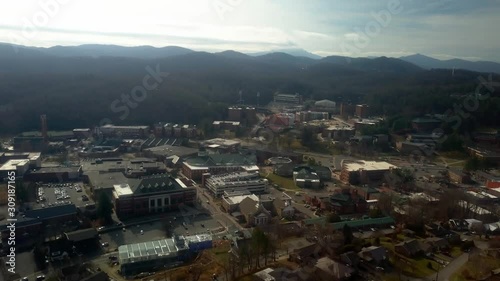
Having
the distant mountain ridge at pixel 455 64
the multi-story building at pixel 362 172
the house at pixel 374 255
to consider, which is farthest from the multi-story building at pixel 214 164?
the distant mountain ridge at pixel 455 64

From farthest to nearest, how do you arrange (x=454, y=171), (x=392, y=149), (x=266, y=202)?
(x=392, y=149) → (x=454, y=171) → (x=266, y=202)

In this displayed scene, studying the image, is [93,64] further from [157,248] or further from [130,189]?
[157,248]

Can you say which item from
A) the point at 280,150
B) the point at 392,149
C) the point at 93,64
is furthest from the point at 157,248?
the point at 93,64

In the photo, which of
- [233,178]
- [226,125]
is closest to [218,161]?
[233,178]

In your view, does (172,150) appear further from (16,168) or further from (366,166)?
(366,166)

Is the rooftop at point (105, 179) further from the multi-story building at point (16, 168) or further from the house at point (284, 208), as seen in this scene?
the house at point (284, 208)

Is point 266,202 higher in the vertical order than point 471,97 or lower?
lower

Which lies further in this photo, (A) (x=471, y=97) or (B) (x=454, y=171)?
(A) (x=471, y=97)
